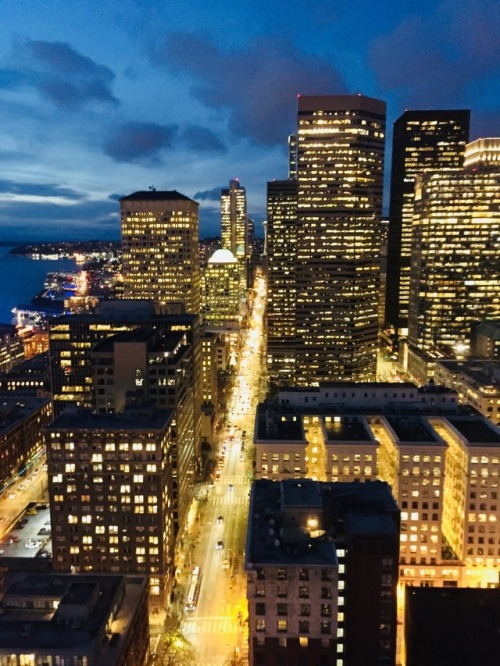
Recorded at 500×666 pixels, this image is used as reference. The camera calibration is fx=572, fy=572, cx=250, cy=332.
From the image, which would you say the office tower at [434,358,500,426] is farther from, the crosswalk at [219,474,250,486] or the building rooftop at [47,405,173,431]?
the building rooftop at [47,405,173,431]

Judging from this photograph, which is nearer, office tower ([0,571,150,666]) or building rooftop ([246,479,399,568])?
office tower ([0,571,150,666])

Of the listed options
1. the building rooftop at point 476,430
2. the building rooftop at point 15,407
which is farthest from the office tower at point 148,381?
the building rooftop at point 476,430

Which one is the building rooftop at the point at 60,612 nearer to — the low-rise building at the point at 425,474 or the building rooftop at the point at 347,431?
the low-rise building at the point at 425,474

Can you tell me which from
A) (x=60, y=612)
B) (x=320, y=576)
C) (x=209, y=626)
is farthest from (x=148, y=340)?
(x=320, y=576)

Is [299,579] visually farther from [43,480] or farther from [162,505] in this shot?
[43,480]

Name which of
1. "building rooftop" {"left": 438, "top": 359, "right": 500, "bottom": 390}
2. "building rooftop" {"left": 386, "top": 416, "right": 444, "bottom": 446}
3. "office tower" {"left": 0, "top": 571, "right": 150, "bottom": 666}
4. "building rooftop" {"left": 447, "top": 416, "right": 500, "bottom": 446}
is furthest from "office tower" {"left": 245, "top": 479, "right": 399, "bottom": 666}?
"building rooftop" {"left": 438, "top": 359, "right": 500, "bottom": 390}
